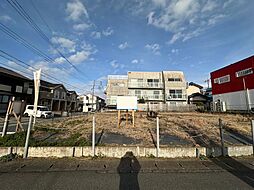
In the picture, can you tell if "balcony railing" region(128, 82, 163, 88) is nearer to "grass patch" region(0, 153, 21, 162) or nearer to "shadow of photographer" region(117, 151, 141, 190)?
"shadow of photographer" region(117, 151, 141, 190)

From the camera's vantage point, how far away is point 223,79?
26984 mm

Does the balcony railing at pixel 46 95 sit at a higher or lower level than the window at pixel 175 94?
lower

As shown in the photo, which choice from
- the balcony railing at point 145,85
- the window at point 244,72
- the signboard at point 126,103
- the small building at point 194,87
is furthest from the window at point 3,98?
the small building at point 194,87

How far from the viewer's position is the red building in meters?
21.3

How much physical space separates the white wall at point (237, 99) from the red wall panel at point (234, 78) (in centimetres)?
66

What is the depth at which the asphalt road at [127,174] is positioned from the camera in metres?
3.43

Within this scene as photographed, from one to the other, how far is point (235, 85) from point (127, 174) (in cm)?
2643

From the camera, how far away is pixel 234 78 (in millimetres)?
24375

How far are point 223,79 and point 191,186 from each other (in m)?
28.5

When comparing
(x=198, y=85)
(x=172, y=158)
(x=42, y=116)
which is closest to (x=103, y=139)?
(x=172, y=158)

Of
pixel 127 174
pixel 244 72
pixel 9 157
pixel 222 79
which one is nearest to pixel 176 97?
pixel 222 79

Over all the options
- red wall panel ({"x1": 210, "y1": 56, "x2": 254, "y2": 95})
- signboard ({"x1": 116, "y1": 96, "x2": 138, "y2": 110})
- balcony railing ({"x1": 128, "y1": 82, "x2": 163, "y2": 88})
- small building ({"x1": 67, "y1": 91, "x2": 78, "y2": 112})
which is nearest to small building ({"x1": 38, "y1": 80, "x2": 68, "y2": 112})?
small building ({"x1": 67, "y1": 91, "x2": 78, "y2": 112})

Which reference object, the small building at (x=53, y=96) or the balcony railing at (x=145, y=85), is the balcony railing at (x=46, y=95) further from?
the balcony railing at (x=145, y=85)

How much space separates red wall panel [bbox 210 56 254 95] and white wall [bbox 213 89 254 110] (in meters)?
0.66
